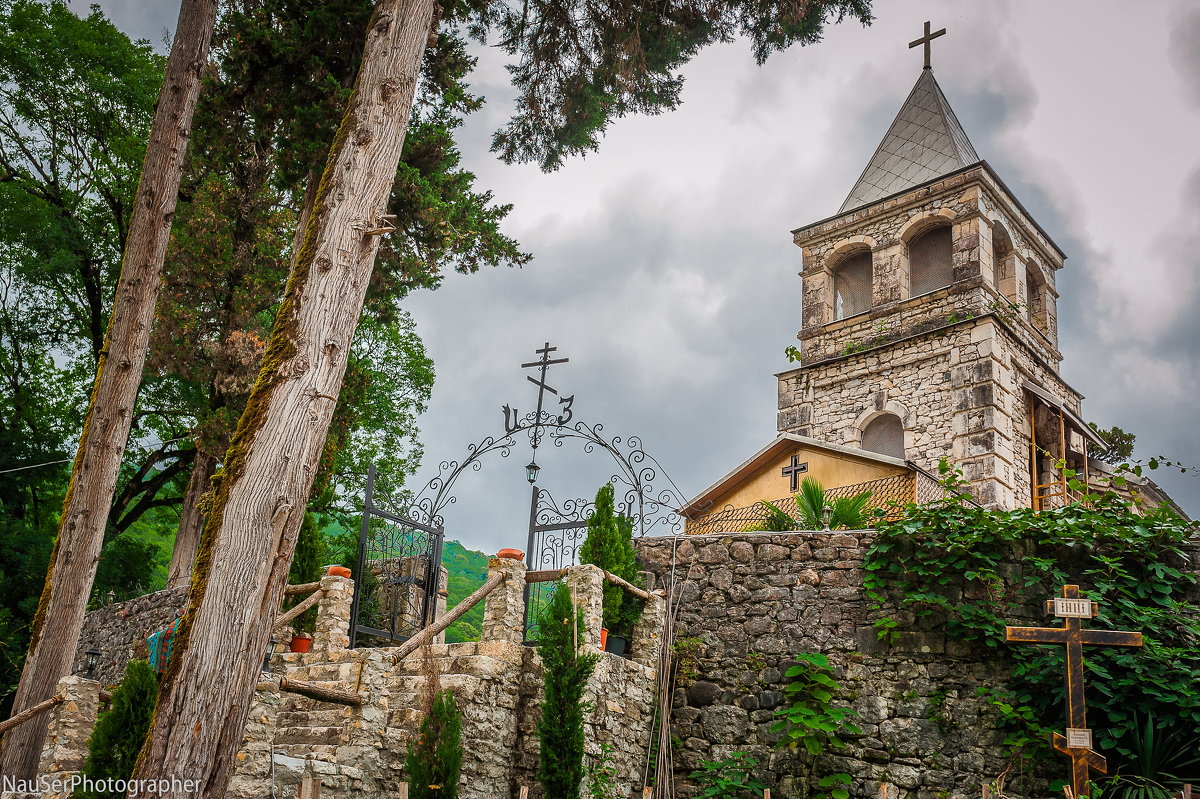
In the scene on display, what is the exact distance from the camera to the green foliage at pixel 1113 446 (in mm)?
15664

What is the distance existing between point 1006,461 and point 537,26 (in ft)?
29.4

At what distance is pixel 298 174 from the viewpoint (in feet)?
32.4

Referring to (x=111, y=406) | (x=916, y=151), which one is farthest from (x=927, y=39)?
(x=111, y=406)

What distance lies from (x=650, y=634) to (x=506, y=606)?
156cm

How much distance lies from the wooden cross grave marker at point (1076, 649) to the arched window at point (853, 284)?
33.6ft

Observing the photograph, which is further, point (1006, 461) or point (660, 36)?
point (1006, 461)

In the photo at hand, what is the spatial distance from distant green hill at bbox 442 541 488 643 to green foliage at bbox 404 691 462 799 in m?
9.60

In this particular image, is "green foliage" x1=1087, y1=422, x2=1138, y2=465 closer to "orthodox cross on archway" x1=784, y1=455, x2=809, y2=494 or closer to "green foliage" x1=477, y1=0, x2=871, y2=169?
"orthodox cross on archway" x1=784, y1=455, x2=809, y2=494

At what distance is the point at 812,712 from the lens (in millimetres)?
7582

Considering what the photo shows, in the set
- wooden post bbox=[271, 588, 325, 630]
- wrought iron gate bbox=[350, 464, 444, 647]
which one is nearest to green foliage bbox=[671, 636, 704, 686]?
wrought iron gate bbox=[350, 464, 444, 647]

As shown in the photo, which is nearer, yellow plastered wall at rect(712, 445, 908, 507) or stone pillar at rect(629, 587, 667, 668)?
stone pillar at rect(629, 587, 667, 668)

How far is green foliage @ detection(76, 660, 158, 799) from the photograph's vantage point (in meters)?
5.76

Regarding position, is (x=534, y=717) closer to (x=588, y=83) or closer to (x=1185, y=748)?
(x=1185, y=748)

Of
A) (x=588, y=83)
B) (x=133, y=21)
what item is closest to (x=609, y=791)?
(x=588, y=83)
